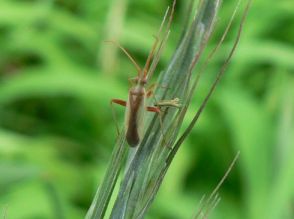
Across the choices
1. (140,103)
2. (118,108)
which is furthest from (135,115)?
(118,108)

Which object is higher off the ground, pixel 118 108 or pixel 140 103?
pixel 140 103

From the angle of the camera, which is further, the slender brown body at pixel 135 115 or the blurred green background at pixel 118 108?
the blurred green background at pixel 118 108

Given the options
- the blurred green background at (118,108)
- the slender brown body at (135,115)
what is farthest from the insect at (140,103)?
the blurred green background at (118,108)

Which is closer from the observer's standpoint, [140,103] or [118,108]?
[140,103]

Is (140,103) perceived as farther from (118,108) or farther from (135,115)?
(118,108)

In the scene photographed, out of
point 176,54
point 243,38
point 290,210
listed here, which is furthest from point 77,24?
point 176,54

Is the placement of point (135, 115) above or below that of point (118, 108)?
above

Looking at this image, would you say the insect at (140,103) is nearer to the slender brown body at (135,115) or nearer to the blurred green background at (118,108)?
the slender brown body at (135,115)

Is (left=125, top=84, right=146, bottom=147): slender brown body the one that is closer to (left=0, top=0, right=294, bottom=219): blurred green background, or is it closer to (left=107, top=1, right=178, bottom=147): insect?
(left=107, top=1, right=178, bottom=147): insect

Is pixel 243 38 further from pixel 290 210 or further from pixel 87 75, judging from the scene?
pixel 290 210
